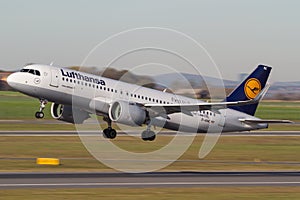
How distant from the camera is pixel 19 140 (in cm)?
6488

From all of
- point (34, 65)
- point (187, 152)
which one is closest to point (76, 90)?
point (34, 65)

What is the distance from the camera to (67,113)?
53.3 metres

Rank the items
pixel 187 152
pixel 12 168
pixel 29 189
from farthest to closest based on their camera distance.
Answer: pixel 187 152 < pixel 12 168 < pixel 29 189

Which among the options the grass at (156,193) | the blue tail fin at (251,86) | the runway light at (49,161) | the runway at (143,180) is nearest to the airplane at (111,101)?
the blue tail fin at (251,86)

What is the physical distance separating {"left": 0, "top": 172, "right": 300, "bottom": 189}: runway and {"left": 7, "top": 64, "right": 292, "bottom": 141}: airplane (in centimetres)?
931

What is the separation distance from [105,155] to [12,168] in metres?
→ 13.3

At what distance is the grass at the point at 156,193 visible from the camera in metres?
29.4

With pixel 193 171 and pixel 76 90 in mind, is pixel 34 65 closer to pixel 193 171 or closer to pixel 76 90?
pixel 76 90

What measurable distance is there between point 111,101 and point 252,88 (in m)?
15.8

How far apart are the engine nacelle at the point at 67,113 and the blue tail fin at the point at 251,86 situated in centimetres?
1512

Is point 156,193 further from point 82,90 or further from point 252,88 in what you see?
point 252,88

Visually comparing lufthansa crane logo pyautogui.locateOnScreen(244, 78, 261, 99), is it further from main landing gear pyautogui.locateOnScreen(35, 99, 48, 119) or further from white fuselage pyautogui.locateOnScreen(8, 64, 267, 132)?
main landing gear pyautogui.locateOnScreen(35, 99, 48, 119)

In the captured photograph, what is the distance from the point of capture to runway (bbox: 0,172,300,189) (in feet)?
109

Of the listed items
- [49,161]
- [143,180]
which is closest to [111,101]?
[49,161]
